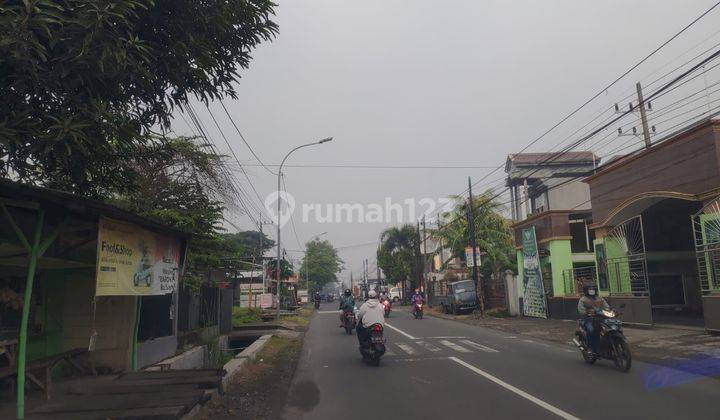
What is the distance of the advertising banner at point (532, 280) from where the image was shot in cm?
2569

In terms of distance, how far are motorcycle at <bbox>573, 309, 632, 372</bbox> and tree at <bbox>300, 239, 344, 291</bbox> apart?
82.5 metres

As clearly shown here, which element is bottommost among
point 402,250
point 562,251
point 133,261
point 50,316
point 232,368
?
point 232,368

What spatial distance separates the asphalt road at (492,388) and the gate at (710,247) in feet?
14.3

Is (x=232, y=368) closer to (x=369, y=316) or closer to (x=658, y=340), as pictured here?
(x=369, y=316)

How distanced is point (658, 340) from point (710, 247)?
112 inches

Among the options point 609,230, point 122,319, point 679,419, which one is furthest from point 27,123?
point 609,230

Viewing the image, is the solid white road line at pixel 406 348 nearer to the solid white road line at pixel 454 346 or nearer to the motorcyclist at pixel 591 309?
the solid white road line at pixel 454 346

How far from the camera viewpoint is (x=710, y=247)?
1450cm

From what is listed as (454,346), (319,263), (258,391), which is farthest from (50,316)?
(319,263)

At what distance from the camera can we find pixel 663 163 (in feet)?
55.9

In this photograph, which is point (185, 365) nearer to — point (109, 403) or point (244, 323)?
point (109, 403)

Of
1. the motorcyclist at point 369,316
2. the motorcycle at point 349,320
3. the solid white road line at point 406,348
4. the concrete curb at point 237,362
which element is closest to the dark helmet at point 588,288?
the motorcyclist at point 369,316

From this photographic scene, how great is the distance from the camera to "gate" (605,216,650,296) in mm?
18312

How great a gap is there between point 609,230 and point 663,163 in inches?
151
